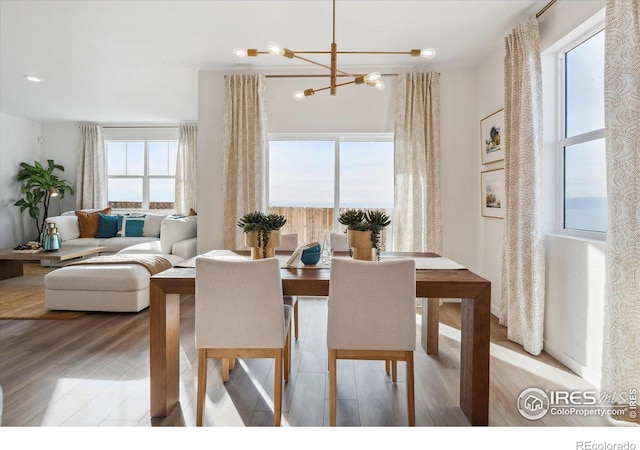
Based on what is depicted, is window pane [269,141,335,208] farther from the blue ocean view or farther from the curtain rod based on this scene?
the blue ocean view

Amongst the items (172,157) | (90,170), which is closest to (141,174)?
(172,157)

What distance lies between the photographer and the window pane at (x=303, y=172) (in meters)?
4.38

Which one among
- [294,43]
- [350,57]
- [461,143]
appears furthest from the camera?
[461,143]

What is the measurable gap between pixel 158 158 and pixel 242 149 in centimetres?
363

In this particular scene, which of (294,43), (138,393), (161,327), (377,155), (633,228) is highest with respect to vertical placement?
(294,43)

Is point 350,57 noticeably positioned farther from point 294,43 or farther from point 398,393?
point 398,393

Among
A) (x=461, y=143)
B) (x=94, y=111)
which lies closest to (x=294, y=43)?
(x=461, y=143)

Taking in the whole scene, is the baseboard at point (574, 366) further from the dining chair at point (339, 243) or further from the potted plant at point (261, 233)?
the potted plant at point (261, 233)

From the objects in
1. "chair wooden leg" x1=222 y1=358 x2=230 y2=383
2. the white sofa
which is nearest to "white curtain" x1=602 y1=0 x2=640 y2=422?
"chair wooden leg" x1=222 y1=358 x2=230 y2=383

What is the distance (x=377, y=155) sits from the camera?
4.31 m

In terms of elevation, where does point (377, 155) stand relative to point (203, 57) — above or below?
below

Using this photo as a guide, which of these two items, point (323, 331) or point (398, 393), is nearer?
point (398, 393)

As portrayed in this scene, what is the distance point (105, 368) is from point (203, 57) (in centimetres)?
304

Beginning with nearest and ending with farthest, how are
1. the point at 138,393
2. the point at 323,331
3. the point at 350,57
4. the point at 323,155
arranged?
the point at 138,393 < the point at 323,331 < the point at 350,57 < the point at 323,155
